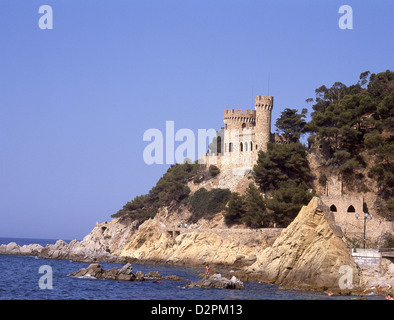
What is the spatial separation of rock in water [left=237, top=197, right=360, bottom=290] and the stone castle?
26996 millimetres

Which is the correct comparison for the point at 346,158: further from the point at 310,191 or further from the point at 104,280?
the point at 104,280

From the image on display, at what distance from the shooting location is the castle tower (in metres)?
64.4

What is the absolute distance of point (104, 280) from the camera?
39.4m

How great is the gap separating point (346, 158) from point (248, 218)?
11203 millimetres

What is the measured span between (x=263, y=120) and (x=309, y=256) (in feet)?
102

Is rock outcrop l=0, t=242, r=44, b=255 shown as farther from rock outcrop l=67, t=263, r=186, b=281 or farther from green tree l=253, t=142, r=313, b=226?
rock outcrop l=67, t=263, r=186, b=281

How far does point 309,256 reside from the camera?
35562mm

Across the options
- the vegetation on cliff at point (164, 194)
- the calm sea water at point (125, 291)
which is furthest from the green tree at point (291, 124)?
the calm sea water at point (125, 291)

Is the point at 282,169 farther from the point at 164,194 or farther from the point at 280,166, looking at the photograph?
the point at 164,194

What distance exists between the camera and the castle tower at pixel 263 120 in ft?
211

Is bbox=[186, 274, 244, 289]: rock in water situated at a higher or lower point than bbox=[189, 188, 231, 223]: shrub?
lower

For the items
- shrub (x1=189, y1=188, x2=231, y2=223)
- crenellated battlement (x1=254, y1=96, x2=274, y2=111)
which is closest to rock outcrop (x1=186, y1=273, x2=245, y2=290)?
shrub (x1=189, y1=188, x2=231, y2=223)

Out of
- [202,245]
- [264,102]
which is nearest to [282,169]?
[264,102]

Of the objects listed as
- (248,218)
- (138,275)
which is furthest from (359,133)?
(138,275)
